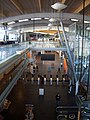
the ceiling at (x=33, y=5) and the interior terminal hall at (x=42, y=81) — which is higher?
the ceiling at (x=33, y=5)

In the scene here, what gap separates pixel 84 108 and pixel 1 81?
4911 millimetres

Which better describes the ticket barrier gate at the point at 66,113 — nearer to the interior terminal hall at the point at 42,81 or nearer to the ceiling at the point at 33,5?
the interior terminal hall at the point at 42,81

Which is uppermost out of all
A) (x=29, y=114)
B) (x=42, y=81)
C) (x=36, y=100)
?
(x=42, y=81)

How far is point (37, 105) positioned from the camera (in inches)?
637

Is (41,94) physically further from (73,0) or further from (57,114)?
(73,0)

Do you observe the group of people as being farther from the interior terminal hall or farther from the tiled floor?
the tiled floor

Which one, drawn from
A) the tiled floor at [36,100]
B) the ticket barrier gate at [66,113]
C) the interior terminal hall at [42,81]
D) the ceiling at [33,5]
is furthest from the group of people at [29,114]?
the ceiling at [33,5]

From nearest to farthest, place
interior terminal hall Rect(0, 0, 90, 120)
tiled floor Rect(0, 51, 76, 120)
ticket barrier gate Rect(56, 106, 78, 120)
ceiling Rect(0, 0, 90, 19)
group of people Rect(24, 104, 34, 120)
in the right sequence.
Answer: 1. interior terminal hall Rect(0, 0, 90, 120)
2. ticket barrier gate Rect(56, 106, 78, 120)
3. group of people Rect(24, 104, 34, 120)
4. tiled floor Rect(0, 51, 76, 120)
5. ceiling Rect(0, 0, 90, 19)

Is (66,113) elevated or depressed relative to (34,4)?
depressed

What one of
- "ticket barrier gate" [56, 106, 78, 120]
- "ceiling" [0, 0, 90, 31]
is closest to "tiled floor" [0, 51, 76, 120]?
"ticket barrier gate" [56, 106, 78, 120]

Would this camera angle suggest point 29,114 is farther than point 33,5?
No

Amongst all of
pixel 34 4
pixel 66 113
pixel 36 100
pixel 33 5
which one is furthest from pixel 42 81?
pixel 66 113

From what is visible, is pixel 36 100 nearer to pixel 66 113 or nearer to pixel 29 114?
pixel 29 114

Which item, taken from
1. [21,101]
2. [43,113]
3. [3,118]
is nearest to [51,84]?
[21,101]
